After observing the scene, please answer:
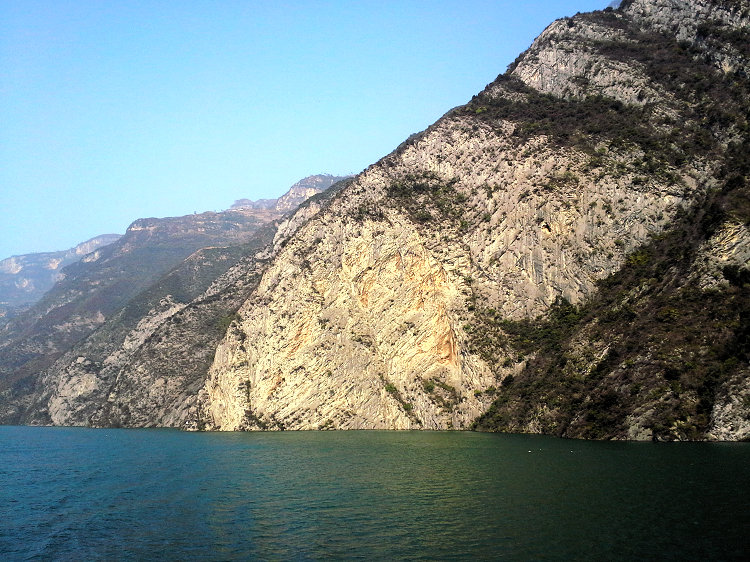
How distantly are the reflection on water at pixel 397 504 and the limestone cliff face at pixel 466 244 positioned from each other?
2805 centimetres

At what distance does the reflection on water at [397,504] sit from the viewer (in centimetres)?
2612

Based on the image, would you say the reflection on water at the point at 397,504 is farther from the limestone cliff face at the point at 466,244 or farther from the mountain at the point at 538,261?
the limestone cliff face at the point at 466,244

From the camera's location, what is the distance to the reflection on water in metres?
26.1

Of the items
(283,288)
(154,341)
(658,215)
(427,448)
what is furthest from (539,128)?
(154,341)

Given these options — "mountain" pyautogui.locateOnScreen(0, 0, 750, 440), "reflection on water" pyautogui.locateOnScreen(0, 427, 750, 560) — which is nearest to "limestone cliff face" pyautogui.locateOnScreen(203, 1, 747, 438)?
"mountain" pyautogui.locateOnScreen(0, 0, 750, 440)

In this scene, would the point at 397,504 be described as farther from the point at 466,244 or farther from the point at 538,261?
the point at 466,244

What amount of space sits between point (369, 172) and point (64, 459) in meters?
65.2

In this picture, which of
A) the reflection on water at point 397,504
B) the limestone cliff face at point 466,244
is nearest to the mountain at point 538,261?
the limestone cliff face at point 466,244

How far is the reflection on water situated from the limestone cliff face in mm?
28052

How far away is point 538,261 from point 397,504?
5757cm

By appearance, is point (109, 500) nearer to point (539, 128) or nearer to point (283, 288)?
point (283, 288)

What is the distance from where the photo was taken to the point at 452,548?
25875mm

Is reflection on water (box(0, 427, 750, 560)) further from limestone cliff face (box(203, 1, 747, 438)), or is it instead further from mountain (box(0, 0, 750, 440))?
limestone cliff face (box(203, 1, 747, 438))

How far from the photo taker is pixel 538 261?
86000 mm
